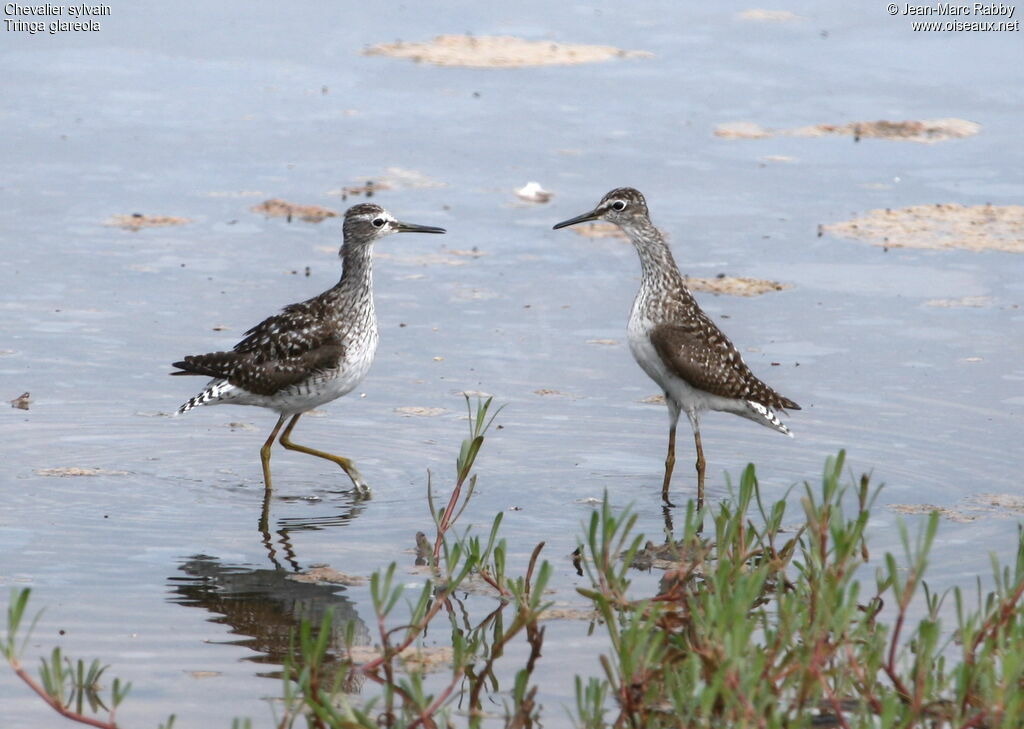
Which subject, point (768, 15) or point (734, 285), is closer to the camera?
point (734, 285)

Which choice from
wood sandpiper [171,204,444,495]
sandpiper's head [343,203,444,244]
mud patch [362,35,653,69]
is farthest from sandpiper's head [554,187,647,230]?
mud patch [362,35,653,69]

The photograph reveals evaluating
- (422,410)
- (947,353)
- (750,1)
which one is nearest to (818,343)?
(947,353)

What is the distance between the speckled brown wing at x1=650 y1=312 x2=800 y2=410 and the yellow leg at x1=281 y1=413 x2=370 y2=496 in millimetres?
2081

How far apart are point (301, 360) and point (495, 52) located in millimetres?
10890

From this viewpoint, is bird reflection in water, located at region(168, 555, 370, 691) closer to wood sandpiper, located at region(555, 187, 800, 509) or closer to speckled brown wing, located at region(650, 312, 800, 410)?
wood sandpiper, located at region(555, 187, 800, 509)

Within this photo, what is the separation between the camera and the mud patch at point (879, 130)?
18625 millimetres

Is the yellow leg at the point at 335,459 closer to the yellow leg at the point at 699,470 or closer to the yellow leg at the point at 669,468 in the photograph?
the yellow leg at the point at 669,468

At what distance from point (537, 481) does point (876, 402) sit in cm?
288

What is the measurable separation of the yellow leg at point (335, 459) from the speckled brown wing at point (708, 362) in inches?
81.9

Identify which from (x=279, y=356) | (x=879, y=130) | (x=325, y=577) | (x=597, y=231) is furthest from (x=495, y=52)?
(x=325, y=577)

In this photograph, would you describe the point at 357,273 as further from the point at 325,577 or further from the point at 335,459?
the point at 325,577

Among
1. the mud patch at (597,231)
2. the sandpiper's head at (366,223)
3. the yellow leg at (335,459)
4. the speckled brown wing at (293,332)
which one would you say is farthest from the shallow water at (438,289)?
the sandpiper's head at (366,223)

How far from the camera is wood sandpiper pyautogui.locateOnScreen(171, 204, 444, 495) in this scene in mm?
11047

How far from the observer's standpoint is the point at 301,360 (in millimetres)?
11031
